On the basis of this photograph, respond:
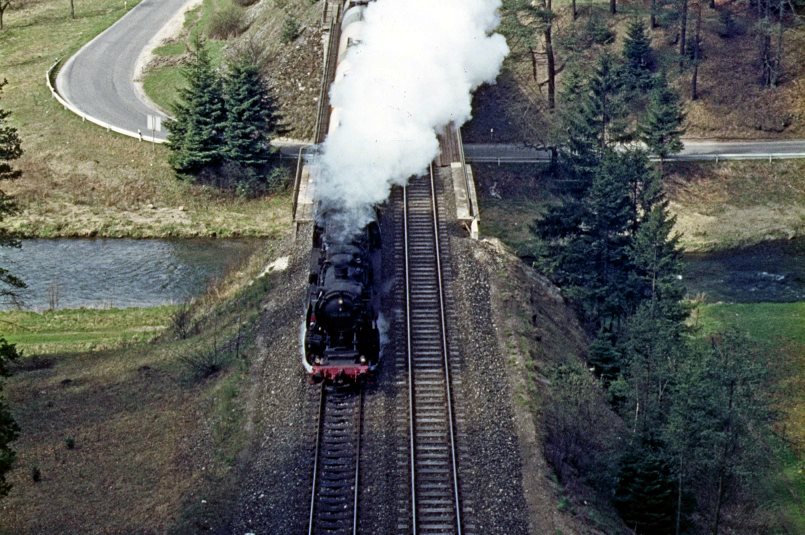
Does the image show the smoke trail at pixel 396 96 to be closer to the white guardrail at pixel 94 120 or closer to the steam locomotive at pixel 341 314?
the steam locomotive at pixel 341 314

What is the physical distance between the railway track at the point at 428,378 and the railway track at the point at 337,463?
170 cm

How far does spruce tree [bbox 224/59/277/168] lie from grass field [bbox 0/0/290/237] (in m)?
2.58

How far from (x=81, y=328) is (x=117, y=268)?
7866 mm

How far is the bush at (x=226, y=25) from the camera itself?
260ft

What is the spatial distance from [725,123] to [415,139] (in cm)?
2887

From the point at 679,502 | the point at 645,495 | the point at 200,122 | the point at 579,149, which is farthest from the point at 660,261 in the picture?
the point at 200,122

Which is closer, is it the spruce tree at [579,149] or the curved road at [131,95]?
the spruce tree at [579,149]

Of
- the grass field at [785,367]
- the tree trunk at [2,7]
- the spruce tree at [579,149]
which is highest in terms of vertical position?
the tree trunk at [2,7]

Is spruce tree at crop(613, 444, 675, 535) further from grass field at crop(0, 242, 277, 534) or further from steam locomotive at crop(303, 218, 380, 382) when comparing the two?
grass field at crop(0, 242, 277, 534)

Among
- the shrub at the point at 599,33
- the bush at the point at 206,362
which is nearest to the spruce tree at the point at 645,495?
the bush at the point at 206,362

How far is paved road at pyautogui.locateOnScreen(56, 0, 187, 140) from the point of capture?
228 feet

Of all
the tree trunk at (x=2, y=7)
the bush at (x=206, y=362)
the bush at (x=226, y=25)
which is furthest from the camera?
the tree trunk at (x=2, y=7)

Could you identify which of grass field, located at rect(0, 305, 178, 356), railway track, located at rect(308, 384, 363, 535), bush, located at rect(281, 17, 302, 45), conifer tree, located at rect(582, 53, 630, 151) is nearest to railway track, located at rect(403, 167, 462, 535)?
railway track, located at rect(308, 384, 363, 535)

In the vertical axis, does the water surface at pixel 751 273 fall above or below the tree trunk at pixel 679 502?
above
